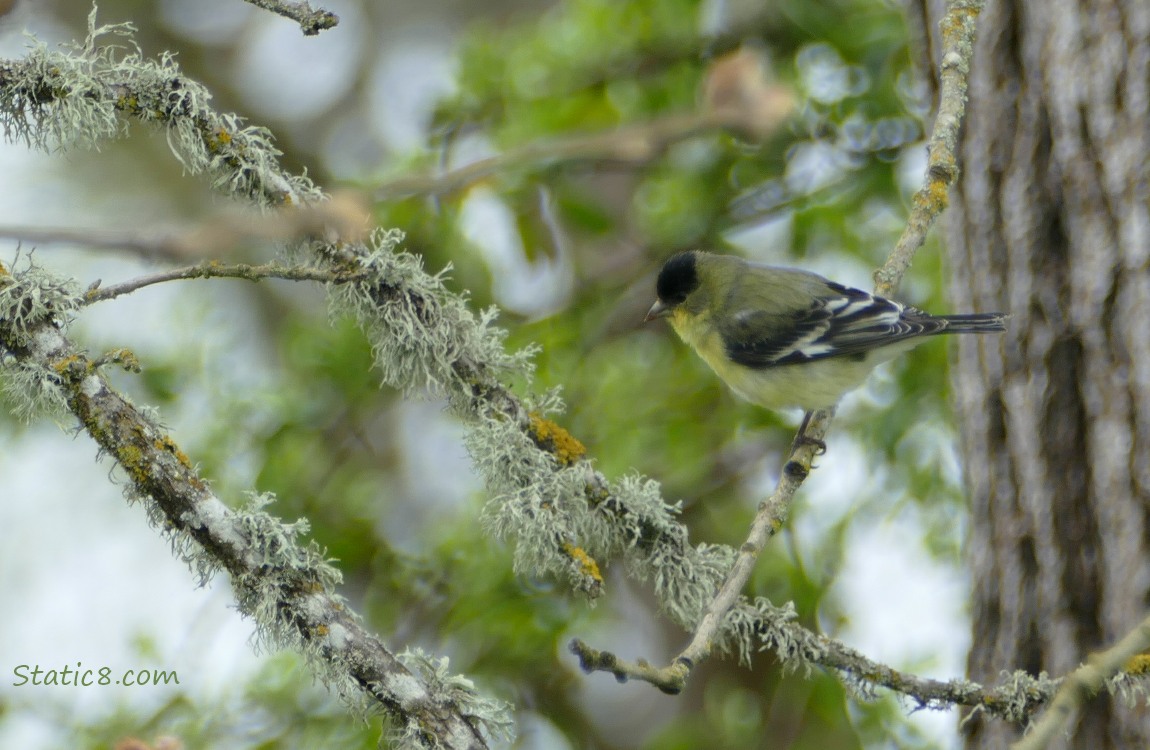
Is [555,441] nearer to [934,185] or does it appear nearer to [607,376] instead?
[934,185]

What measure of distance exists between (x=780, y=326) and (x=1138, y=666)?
73.8 inches

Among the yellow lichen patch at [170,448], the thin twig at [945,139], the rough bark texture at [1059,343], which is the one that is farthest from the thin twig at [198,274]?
the rough bark texture at [1059,343]

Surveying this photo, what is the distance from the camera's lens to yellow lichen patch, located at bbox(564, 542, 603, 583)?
76.9 inches

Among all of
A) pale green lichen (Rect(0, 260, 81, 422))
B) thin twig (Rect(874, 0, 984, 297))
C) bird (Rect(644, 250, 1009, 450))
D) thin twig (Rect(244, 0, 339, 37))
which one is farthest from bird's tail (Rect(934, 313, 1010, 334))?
pale green lichen (Rect(0, 260, 81, 422))

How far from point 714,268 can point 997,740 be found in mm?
1833

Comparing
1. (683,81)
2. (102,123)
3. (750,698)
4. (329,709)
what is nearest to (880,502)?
(750,698)

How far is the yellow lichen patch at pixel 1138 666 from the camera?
1992 mm

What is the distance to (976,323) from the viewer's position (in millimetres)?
2809

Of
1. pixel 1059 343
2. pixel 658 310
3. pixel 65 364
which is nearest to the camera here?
pixel 65 364

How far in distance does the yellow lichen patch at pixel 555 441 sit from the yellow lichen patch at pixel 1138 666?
44.9 inches

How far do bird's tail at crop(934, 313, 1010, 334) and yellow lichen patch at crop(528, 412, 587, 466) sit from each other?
1.25 meters

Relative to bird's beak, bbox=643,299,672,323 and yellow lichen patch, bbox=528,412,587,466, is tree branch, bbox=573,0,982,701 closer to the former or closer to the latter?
yellow lichen patch, bbox=528,412,587,466

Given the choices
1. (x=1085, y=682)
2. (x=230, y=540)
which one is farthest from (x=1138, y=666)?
(x=230, y=540)

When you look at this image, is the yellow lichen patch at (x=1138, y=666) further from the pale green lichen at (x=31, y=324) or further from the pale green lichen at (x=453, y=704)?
the pale green lichen at (x=31, y=324)
